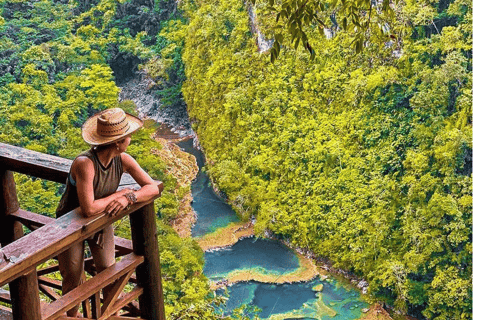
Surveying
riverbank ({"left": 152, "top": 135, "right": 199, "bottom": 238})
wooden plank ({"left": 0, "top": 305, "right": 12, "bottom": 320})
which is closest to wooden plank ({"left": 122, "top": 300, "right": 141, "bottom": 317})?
wooden plank ({"left": 0, "top": 305, "right": 12, "bottom": 320})

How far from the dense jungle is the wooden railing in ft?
22.1

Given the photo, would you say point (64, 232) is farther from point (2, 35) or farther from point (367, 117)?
point (2, 35)

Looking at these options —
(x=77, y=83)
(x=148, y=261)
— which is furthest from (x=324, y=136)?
(x=148, y=261)

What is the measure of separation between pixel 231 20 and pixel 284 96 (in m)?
3.22

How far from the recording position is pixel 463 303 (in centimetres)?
1241

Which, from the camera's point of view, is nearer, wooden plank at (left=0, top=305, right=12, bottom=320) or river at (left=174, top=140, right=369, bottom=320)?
wooden plank at (left=0, top=305, right=12, bottom=320)

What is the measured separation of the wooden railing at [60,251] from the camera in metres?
2.31

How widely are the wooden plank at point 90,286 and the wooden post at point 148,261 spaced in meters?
0.05

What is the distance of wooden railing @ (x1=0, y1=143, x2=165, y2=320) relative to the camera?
2.31 meters

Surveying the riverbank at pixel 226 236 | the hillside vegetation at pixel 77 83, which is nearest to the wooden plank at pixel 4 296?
the hillside vegetation at pixel 77 83

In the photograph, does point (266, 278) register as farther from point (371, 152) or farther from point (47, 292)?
point (47, 292)

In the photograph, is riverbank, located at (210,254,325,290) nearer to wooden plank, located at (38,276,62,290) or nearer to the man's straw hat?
wooden plank, located at (38,276,62,290)

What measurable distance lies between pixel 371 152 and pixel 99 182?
12536mm

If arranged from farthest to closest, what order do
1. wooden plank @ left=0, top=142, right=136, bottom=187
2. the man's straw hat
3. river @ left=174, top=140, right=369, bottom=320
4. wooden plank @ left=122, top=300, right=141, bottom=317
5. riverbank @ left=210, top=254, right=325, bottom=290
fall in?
riverbank @ left=210, top=254, right=325, bottom=290 < river @ left=174, top=140, right=369, bottom=320 < wooden plank @ left=122, top=300, right=141, bottom=317 < wooden plank @ left=0, top=142, right=136, bottom=187 < the man's straw hat
